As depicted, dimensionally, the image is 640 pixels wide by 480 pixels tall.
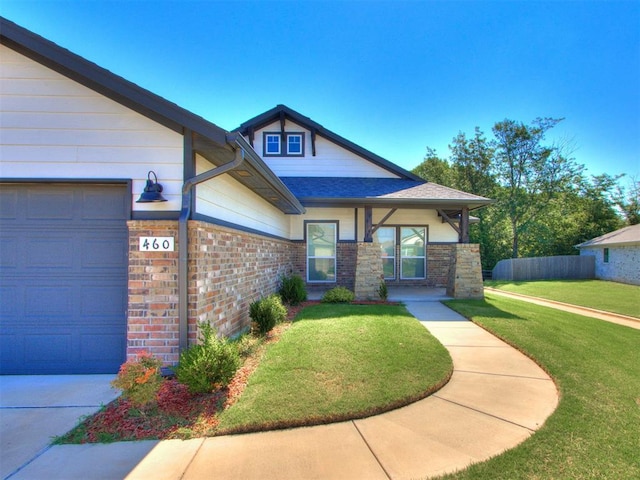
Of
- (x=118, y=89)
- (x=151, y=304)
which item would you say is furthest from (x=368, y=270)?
(x=118, y=89)

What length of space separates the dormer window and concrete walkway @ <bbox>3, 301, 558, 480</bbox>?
36.1 ft

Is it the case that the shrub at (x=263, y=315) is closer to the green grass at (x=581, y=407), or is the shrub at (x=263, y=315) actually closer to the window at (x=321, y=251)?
the green grass at (x=581, y=407)

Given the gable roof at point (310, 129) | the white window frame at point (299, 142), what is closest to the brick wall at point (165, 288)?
the white window frame at point (299, 142)

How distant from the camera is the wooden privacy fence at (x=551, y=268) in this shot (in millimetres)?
19453

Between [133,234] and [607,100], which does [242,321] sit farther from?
[607,100]

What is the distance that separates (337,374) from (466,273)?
7.47 metres

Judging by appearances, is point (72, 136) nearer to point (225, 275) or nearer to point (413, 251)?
point (225, 275)

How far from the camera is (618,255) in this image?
17.8 meters

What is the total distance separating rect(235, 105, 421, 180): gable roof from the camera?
39.9ft

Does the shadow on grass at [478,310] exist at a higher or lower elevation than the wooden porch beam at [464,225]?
lower

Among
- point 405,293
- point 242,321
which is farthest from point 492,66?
point 242,321

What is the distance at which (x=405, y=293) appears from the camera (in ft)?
34.7

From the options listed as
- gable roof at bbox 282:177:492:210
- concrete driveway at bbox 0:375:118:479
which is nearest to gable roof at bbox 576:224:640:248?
gable roof at bbox 282:177:492:210

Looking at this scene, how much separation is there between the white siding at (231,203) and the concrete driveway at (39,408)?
254cm
